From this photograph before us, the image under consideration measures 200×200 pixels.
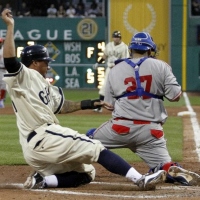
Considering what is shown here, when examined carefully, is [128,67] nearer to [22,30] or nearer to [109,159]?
[109,159]

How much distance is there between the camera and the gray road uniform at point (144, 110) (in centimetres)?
651

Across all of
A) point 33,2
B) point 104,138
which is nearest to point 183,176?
point 104,138

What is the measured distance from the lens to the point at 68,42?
2447 cm

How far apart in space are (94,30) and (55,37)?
4.90ft

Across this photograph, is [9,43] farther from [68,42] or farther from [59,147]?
[68,42]

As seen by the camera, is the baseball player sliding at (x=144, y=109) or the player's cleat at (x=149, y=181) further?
Answer: the baseball player sliding at (x=144, y=109)

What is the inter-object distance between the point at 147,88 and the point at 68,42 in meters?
18.2

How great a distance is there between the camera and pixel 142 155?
6691 millimetres

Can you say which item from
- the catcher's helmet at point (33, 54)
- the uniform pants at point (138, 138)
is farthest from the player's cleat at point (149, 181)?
the catcher's helmet at point (33, 54)

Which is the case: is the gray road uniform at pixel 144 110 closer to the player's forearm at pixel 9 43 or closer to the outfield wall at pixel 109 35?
the player's forearm at pixel 9 43

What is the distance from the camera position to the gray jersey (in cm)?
650

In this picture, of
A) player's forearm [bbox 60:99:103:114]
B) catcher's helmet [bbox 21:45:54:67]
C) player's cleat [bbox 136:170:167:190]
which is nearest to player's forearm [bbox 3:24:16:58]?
catcher's helmet [bbox 21:45:54:67]

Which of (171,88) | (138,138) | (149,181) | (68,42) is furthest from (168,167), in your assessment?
(68,42)

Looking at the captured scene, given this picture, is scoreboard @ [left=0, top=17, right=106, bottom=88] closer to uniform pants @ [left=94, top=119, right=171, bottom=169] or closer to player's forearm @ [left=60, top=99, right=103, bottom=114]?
uniform pants @ [left=94, top=119, right=171, bottom=169]
